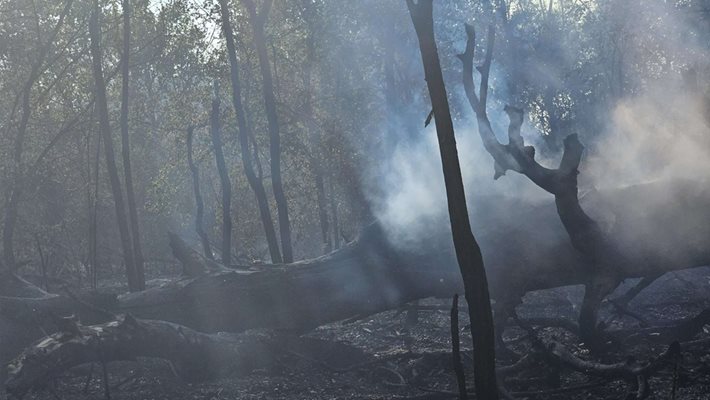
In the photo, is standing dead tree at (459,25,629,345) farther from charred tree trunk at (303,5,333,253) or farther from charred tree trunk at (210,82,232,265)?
charred tree trunk at (303,5,333,253)

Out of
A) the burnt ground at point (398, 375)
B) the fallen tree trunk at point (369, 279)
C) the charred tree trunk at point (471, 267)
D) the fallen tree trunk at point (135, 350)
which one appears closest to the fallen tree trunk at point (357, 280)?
the fallen tree trunk at point (369, 279)

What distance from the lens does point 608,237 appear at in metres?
13.0

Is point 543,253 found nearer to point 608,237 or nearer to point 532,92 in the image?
point 608,237

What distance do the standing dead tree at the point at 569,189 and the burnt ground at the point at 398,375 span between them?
0.81 m

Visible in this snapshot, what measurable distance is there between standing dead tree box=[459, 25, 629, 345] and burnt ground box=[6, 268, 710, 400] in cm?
81

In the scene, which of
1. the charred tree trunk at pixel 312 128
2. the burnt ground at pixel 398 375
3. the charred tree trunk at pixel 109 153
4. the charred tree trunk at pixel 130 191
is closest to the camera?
the burnt ground at pixel 398 375

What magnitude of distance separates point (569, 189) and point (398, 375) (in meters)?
3.59

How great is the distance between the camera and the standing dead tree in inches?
494

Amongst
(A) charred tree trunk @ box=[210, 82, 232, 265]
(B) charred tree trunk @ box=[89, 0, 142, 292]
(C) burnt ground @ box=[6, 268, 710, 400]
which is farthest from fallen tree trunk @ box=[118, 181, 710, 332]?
(A) charred tree trunk @ box=[210, 82, 232, 265]

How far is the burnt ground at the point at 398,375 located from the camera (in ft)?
36.3

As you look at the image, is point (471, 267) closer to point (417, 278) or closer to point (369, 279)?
point (417, 278)

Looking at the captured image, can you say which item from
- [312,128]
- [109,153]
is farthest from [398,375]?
[312,128]

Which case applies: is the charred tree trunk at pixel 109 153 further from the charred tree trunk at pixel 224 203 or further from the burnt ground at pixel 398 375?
the burnt ground at pixel 398 375

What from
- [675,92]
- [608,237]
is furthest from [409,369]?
[675,92]
